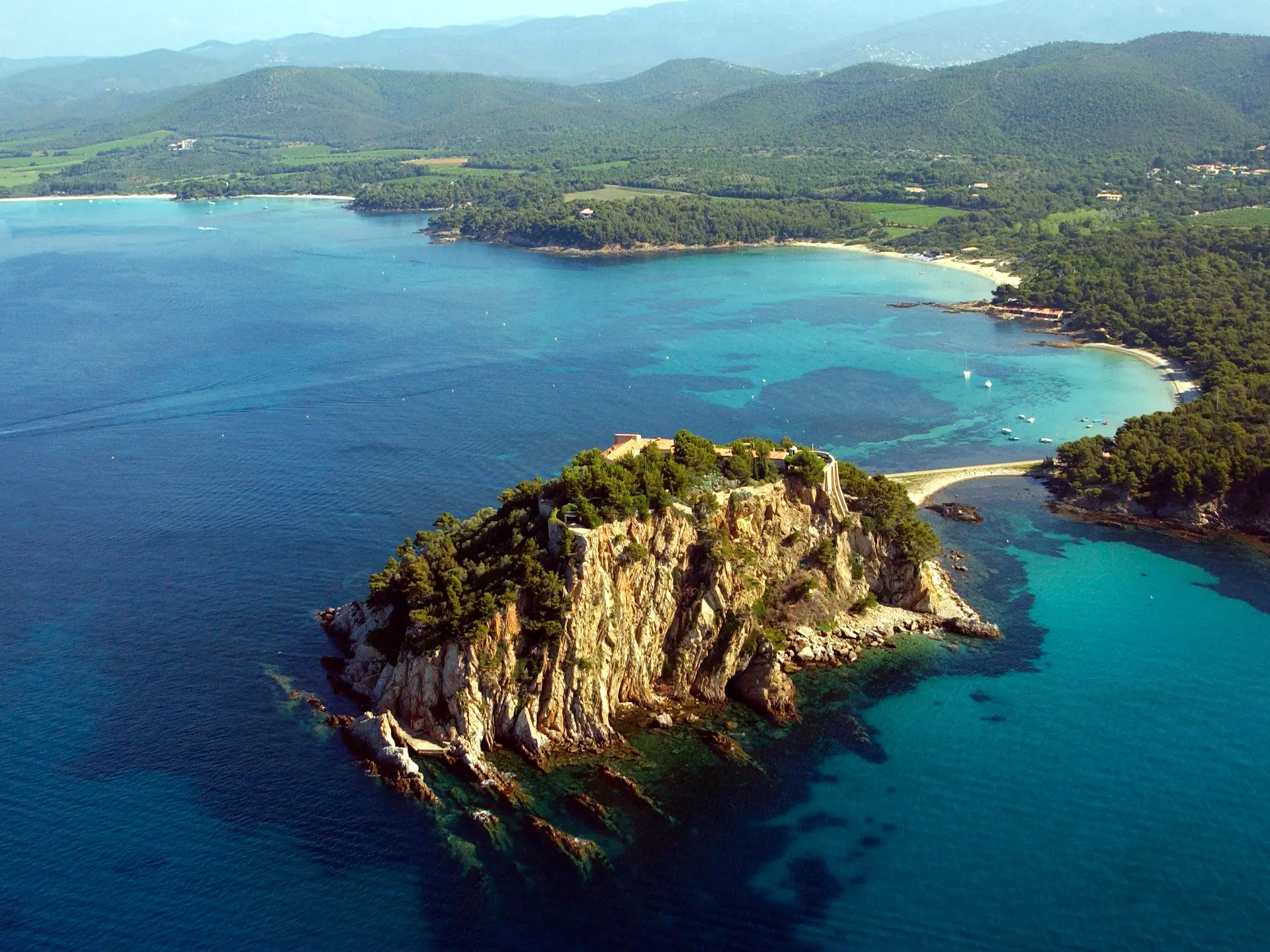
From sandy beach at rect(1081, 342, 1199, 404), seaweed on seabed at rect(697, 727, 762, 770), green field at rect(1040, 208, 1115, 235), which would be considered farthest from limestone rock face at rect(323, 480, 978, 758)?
green field at rect(1040, 208, 1115, 235)

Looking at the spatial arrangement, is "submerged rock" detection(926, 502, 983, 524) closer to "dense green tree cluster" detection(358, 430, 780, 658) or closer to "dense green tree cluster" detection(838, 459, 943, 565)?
"dense green tree cluster" detection(838, 459, 943, 565)

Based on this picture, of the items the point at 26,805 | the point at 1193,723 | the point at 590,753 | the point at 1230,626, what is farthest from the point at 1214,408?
the point at 26,805

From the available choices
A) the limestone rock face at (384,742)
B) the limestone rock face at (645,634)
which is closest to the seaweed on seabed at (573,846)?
the limestone rock face at (645,634)

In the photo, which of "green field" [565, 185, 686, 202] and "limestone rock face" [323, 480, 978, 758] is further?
"green field" [565, 185, 686, 202]

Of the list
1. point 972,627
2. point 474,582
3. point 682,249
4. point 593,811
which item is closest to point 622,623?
point 474,582

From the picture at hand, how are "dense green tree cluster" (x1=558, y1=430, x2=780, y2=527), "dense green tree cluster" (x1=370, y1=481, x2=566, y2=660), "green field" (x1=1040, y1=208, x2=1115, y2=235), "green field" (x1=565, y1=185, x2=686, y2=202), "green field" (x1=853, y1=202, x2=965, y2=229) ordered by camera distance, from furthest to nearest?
"green field" (x1=565, y1=185, x2=686, y2=202)
"green field" (x1=853, y1=202, x2=965, y2=229)
"green field" (x1=1040, y1=208, x2=1115, y2=235)
"dense green tree cluster" (x1=558, y1=430, x2=780, y2=527)
"dense green tree cluster" (x1=370, y1=481, x2=566, y2=660)

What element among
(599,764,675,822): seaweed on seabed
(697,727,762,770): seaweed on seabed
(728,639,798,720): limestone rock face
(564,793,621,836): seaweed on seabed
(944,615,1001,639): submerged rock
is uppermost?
(944,615,1001,639): submerged rock

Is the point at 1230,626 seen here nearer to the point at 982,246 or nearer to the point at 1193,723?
the point at 1193,723
